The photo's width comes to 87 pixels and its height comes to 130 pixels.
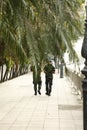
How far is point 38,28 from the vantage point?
9.46 ft

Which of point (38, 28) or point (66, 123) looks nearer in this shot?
point (38, 28)

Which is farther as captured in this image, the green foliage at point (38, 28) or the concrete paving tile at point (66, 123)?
the concrete paving tile at point (66, 123)

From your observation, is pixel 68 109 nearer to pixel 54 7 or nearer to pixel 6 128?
pixel 6 128

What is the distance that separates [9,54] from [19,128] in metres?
8.19

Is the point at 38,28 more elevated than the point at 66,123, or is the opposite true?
the point at 38,28

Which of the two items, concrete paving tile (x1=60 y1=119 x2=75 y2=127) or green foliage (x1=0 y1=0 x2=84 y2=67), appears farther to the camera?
concrete paving tile (x1=60 y1=119 x2=75 y2=127)

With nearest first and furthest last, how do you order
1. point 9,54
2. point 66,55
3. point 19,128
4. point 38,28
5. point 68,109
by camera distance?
point 66,55 < point 38,28 < point 9,54 < point 19,128 < point 68,109

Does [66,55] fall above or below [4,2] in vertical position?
below

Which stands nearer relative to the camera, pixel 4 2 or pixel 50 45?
pixel 50 45

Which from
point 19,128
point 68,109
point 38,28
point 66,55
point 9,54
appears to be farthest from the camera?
point 68,109

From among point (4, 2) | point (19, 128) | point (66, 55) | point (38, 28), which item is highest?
point (4, 2)

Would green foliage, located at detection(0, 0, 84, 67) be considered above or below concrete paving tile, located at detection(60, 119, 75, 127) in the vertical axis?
above

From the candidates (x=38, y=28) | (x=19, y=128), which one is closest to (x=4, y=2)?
(x=38, y=28)

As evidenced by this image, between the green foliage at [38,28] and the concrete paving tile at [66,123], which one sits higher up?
the green foliage at [38,28]
